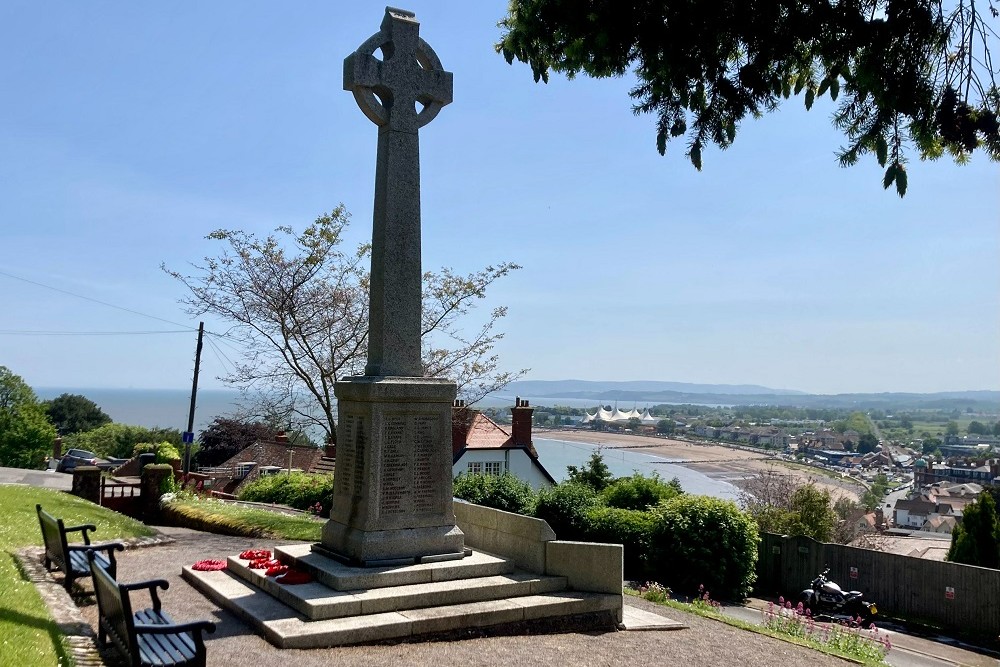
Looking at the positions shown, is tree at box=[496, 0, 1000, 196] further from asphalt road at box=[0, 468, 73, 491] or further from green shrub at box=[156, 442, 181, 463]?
asphalt road at box=[0, 468, 73, 491]

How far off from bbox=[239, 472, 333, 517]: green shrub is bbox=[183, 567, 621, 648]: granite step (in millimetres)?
10585

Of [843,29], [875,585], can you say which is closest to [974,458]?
[875,585]

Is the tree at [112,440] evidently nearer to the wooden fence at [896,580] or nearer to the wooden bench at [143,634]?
the wooden fence at [896,580]

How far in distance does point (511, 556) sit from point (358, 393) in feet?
10.1

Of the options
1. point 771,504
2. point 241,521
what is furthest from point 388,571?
point 771,504

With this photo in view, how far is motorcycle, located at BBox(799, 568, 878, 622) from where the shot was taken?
588 inches

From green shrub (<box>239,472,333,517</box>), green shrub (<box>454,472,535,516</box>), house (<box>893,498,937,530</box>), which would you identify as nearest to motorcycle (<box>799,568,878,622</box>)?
green shrub (<box>454,472,535,516</box>)

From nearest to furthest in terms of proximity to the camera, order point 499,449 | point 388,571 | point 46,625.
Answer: point 46,625
point 388,571
point 499,449

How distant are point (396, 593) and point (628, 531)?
10675 mm

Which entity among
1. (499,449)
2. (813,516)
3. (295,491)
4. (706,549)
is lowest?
(706,549)

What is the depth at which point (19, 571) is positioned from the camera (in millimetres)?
8570

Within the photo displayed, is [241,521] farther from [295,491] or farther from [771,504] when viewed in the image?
[771,504]

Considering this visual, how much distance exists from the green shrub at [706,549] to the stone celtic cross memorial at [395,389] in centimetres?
→ 850

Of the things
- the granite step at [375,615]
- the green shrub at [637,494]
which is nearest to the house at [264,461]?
the green shrub at [637,494]
